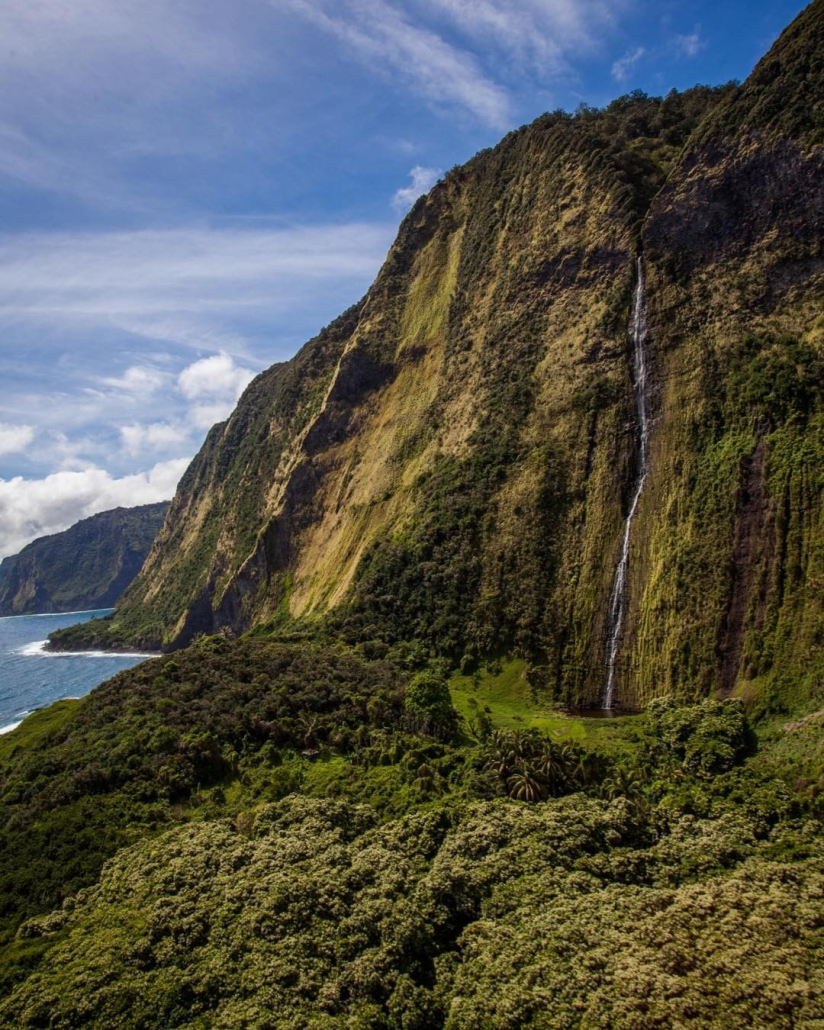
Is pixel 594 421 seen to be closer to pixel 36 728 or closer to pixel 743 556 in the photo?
pixel 743 556

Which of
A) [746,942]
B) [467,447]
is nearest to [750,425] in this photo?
[467,447]

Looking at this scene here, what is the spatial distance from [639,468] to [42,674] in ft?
345

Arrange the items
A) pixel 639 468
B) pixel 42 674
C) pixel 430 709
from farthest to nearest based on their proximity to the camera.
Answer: pixel 42 674 < pixel 639 468 < pixel 430 709

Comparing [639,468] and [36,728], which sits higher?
[639,468]

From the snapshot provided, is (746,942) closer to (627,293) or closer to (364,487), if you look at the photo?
(627,293)

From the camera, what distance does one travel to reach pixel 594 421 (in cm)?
6059

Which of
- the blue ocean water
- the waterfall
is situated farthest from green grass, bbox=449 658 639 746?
the blue ocean water

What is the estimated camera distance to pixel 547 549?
5838 centimetres

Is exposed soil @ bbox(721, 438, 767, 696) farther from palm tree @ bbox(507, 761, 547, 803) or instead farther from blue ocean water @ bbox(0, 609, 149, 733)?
blue ocean water @ bbox(0, 609, 149, 733)

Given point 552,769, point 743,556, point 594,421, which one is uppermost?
point 594,421

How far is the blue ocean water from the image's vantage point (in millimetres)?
88375

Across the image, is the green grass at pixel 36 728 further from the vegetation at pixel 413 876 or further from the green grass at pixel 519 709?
the green grass at pixel 519 709

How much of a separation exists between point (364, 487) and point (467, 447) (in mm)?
19895

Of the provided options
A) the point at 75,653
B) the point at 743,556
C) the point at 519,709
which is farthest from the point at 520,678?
the point at 75,653
